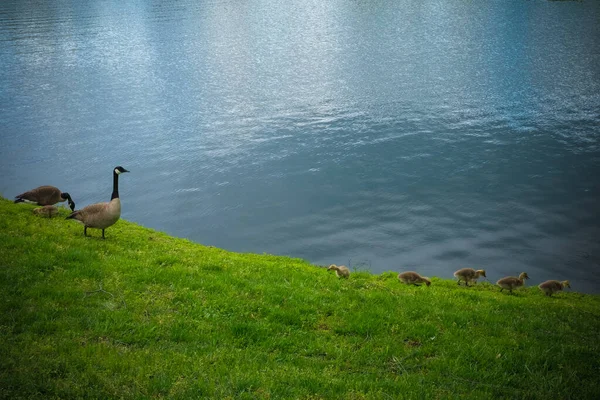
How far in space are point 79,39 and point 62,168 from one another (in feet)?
192

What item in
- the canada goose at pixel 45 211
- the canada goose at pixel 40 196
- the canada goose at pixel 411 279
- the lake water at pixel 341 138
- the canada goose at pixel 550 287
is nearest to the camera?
the canada goose at pixel 411 279

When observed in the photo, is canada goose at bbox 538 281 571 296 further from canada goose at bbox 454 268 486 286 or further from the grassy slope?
the grassy slope

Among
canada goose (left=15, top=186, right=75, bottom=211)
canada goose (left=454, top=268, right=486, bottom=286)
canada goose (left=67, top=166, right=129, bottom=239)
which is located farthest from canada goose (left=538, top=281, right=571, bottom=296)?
canada goose (left=15, top=186, right=75, bottom=211)

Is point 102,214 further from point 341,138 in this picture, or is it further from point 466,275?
point 341,138

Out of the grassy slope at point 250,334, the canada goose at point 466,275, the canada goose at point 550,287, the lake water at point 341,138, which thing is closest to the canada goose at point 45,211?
the grassy slope at point 250,334

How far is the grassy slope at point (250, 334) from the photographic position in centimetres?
1083

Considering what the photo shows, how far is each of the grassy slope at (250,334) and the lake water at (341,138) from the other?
14144 millimetres

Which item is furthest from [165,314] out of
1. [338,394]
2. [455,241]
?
[455,241]

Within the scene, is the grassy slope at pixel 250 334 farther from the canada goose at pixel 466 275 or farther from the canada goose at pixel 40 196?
the canada goose at pixel 40 196

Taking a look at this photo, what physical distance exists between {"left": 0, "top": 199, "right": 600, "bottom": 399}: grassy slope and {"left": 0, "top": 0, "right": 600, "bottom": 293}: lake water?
1414 cm

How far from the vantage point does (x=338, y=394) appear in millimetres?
10805

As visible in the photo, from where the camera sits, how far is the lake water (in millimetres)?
34562

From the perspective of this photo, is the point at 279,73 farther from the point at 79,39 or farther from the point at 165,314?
the point at 165,314

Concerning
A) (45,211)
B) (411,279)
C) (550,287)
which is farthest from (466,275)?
(45,211)
